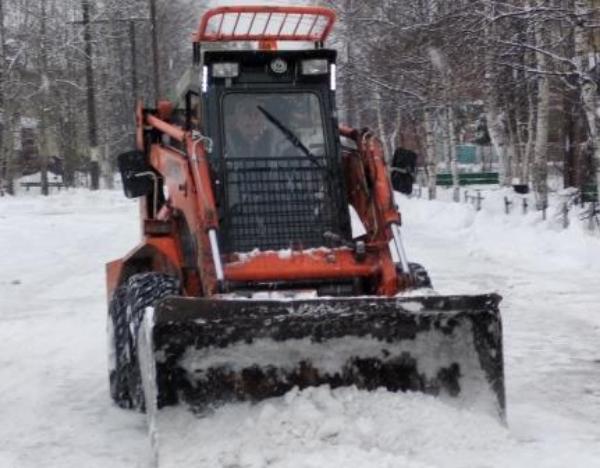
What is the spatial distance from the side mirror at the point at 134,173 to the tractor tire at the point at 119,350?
0.83 meters

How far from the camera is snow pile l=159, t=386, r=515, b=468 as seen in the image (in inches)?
198

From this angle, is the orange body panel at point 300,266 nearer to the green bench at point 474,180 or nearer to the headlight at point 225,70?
the headlight at point 225,70

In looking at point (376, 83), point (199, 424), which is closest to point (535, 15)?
point (199, 424)

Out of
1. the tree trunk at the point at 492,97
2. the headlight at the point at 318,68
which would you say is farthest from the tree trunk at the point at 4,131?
the headlight at the point at 318,68

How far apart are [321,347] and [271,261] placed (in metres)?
1.09

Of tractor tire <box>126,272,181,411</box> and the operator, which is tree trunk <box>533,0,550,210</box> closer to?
the operator

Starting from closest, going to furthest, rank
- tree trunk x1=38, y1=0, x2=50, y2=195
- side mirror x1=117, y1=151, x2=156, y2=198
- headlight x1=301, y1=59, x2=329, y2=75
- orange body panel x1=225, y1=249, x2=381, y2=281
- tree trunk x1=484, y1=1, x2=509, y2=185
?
orange body panel x1=225, y1=249, x2=381, y2=281 < headlight x1=301, y1=59, x2=329, y2=75 < side mirror x1=117, y1=151, x2=156, y2=198 < tree trunk x1=484, y1=1, x2=509, y2=185 < tree trunk x1=38, y1=0, x2=50, y2=195

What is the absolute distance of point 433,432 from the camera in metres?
5.30

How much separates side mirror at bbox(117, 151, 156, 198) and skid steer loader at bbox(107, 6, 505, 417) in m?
0.01

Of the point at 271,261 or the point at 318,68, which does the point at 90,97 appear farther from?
the point at 271,261

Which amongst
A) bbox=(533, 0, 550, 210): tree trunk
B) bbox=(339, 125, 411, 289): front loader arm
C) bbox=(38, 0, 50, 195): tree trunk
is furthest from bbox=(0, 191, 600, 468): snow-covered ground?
bbox=(38, 0, 50, 195): tree trunk

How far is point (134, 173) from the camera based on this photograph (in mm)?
7312

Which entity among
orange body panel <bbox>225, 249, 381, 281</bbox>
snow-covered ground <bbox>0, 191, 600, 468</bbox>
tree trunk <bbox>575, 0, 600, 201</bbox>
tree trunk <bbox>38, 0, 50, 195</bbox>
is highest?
tree trunk <bbox>38, 0, 50, 195</bbox>

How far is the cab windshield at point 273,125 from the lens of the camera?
268 inches
